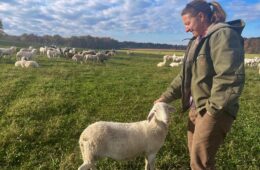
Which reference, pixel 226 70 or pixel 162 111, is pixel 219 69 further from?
pixel 162 111

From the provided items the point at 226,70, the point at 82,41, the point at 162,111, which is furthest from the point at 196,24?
the point at 82,41

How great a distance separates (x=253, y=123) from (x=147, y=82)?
27.8ft

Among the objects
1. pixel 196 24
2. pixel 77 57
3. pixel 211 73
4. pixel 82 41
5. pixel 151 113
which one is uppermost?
pixel 196 24

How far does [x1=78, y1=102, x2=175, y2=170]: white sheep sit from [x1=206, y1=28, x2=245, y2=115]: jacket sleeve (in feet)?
Answer: 5.52

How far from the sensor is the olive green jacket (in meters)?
4.05

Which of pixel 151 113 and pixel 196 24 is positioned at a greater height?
pixel 196 24

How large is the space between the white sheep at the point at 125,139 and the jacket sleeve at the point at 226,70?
1.68 meters

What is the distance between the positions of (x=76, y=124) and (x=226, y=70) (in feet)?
18.6

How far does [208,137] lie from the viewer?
4434mm

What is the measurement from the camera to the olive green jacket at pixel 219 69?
13.3 ft

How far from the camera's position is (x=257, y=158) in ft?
23.0

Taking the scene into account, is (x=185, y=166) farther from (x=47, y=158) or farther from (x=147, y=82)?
(x=147, y=82)

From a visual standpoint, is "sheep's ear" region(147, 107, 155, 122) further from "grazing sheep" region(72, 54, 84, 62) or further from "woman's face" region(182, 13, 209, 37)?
"grazing sheep" region(72, 54, 84, 62)

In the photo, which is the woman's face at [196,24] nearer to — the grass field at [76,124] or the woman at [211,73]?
the woman at [211,73]
